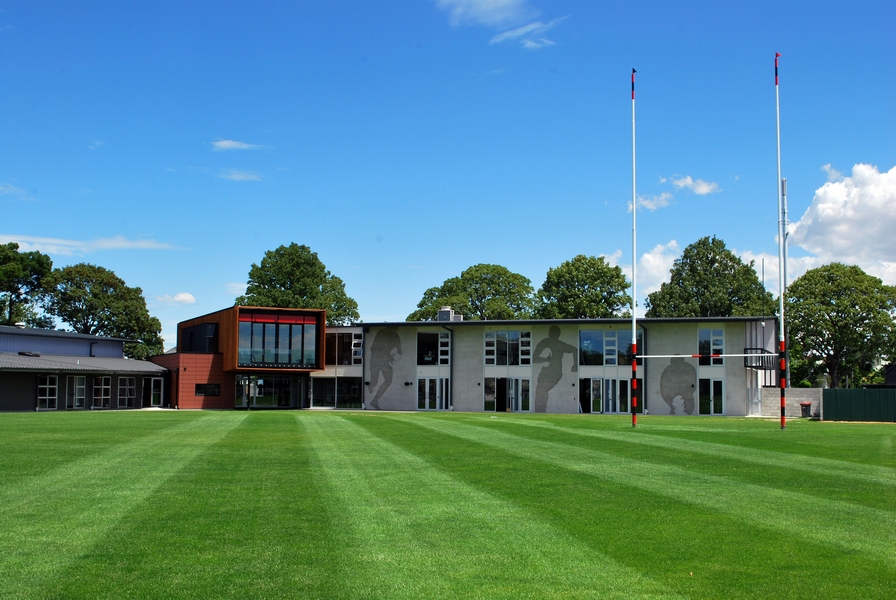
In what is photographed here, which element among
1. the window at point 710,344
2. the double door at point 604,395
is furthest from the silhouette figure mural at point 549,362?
the window at point 710,344

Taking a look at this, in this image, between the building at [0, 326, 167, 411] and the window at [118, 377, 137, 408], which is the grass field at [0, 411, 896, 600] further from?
the window at [118, 377, 137, 408]

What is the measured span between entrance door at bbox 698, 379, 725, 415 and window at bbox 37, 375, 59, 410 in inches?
1599

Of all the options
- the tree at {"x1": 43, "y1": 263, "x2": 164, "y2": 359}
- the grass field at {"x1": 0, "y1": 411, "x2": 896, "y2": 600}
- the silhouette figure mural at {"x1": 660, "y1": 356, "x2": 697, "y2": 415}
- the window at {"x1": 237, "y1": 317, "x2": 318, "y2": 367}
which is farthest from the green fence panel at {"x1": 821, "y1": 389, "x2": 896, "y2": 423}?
the tree at {"x1": 43, "y1": 263, "x2": 164, "y2": 359}

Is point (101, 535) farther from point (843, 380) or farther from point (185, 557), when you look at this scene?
point (843, 380)

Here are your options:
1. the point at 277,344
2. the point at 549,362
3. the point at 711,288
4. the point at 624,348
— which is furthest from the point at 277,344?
the point at 711,288

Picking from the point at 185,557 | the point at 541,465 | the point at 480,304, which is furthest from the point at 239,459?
the point at 480,304

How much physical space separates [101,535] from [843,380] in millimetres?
88281

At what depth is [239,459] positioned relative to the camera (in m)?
15.2

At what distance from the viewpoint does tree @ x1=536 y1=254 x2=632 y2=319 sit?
73.8m

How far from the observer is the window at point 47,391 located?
50.8 metres

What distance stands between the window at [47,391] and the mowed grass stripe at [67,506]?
3909cm

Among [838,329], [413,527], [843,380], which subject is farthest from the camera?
[843,380]

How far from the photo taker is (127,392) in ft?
188

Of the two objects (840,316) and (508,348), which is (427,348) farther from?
(840,316)
